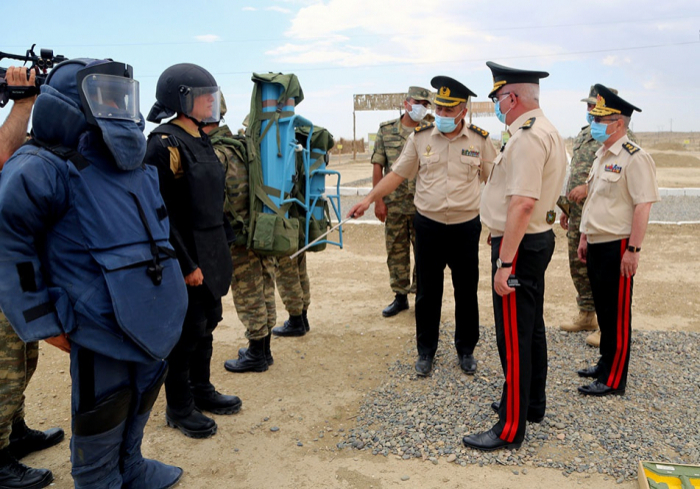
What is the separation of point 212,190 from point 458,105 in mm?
1827

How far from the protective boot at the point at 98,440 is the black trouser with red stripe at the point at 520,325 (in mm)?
1885

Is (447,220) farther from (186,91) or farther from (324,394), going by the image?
(186,91)

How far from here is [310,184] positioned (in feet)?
14.6

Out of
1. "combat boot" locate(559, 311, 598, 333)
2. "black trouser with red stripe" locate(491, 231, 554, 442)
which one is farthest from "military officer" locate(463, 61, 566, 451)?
"combat boot" locate(559, 311, 598, 333)

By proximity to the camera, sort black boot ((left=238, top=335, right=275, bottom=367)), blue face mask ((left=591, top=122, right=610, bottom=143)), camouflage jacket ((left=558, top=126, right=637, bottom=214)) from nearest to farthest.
A: 1. blue face mask ((left=591, top=122, right=610, bottom=143))
2. black boot ((left=238, top=335, right=275, bottom=367))
3. camouflage jacket ((left=558, top=126, right=637, bottom=214))

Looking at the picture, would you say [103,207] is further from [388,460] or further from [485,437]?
[485,437]

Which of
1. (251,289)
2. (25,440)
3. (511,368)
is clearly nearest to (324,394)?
(251,289)

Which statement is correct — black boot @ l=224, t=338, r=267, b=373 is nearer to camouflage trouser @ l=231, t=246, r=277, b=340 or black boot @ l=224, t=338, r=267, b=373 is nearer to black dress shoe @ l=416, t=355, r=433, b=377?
camouflage trouser @ l=231, t=246, r=277, b=340

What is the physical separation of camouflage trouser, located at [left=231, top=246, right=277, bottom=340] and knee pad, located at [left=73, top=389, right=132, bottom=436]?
1647 mm

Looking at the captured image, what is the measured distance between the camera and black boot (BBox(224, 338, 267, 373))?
4.14 m

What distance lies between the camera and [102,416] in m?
2.20

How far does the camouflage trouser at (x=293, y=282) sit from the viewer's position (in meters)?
4.61

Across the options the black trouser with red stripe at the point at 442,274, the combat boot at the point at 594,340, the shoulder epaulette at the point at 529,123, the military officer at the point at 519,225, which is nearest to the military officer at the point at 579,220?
the combat boot at the point at 594,340

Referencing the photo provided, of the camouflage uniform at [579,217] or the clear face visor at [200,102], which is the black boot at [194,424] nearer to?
the clear face visor at [200,102]
